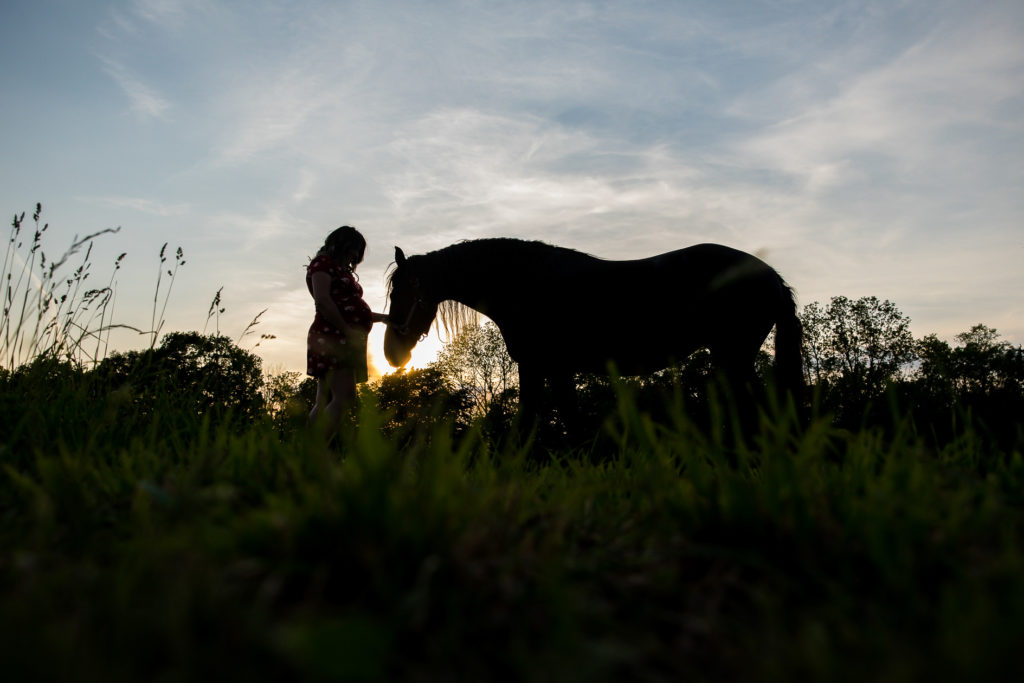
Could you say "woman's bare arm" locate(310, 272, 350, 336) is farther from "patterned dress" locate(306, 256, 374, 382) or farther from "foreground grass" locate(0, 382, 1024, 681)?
"foreground grass" locate(0, 382, 1024, 681)

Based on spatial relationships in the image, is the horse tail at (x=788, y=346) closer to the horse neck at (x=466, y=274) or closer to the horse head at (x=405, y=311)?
the horse neck at (x=466, y=274)

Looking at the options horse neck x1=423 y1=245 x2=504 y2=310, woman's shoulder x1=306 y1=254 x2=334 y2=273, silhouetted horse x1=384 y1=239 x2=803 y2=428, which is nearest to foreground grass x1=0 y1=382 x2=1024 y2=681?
woman's shoulder x1=306 y1=254 x2=334 y2=273

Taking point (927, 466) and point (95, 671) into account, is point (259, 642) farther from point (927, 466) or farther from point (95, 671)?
point (927, 466)

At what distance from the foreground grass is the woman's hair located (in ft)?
13.6

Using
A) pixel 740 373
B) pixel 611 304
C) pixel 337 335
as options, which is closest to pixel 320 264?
pixel 337 335

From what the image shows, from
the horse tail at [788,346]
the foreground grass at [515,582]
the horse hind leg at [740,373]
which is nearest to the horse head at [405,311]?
the horse hind leg at [740,373]

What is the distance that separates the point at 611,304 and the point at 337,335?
2737 millimetres

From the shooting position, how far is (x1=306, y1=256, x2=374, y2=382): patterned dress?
588 centimetres

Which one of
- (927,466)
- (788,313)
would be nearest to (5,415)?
(927,466)

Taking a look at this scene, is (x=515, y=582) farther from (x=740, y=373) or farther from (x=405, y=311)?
(x=405, y=311)

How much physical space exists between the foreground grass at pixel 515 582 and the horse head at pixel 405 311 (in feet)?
15.8

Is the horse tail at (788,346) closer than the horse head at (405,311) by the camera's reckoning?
Yes

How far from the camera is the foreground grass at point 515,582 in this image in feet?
Result: 3.61

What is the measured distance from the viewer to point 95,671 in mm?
993
